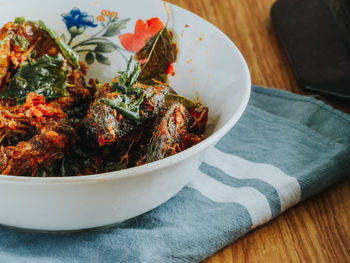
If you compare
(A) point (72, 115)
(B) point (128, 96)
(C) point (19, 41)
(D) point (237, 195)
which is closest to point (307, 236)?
(D) point (237, 195)

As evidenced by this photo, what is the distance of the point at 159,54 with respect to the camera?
1.51 metres

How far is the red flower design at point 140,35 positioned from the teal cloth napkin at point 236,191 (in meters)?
0.42

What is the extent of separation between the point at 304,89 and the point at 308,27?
0.36 m

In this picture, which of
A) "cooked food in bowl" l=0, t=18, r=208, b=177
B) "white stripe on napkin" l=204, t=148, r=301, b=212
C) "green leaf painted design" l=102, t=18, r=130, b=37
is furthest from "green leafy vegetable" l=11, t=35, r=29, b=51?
"white stripe on napkin" l=204, t=148, r=301, b=212

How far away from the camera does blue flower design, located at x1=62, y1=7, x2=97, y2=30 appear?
1.60 meters

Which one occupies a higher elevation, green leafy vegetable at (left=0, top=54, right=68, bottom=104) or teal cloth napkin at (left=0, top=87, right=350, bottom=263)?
green leafy vegetable at (left=0, top=54, right=68, bottom=104)

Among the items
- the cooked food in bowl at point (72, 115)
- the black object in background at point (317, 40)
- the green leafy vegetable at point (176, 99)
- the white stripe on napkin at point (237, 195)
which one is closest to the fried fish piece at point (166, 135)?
the cooked food in bowl at point (72, 115)

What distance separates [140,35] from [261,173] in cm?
60

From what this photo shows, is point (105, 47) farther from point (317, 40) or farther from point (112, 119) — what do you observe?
point (317, 40)

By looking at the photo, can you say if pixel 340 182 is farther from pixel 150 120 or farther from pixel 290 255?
pixel 150 120

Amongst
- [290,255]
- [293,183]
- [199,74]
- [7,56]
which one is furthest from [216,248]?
[7,56]

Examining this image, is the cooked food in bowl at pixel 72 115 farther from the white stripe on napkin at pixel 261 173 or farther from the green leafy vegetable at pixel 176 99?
the white stripe on napkin at pixel 261 173

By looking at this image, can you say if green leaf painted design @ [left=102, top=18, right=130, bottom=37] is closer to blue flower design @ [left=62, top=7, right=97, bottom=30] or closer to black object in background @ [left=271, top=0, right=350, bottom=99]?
blue flower design @ [left=62, top=7, right=97, bottom=30]

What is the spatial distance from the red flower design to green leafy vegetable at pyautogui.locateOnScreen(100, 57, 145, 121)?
30 cm
